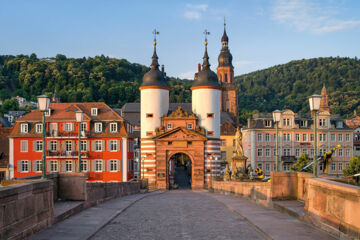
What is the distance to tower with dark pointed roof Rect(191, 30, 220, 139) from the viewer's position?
182ft

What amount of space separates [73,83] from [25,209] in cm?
14760

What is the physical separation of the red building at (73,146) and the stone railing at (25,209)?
140ft

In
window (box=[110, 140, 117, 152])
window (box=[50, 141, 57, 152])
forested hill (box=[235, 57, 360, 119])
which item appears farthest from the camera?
forested hill (box=[235, 57, 360, 119])

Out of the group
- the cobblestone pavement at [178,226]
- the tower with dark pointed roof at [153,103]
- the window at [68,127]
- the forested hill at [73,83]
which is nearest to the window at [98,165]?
the window at [68,127]

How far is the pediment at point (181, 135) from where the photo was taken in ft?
176

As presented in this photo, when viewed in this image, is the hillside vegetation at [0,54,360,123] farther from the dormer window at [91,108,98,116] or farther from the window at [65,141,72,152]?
the window at [65,141,72,152]

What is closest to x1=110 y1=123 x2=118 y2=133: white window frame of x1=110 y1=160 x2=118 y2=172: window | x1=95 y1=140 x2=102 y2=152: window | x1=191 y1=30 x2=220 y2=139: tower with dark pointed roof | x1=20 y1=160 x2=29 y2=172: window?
x1=95 y1=140 x2=102 y2=152: window

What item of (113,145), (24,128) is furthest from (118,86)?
(113,145)

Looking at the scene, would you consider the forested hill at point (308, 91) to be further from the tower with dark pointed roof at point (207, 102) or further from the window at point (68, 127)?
the window at point (68, 127)

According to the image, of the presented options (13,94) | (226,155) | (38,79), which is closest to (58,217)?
(226,155)

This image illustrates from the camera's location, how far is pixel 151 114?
5544 cm

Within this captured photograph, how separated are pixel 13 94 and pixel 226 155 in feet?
357

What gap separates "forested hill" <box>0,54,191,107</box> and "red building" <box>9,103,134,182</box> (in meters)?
80.0

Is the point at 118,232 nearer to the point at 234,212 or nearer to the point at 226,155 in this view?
the point at 234,212
